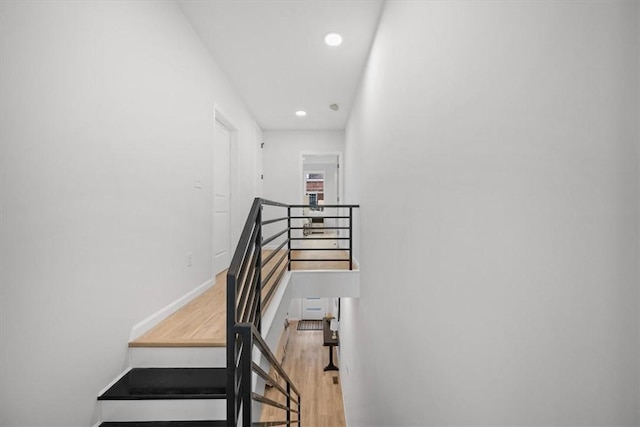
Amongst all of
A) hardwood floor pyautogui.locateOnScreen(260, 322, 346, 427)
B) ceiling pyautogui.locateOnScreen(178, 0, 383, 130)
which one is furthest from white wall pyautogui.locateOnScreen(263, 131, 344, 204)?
hardwood floor pyautogui.locateOnScreen(260, 322, 346, 427)

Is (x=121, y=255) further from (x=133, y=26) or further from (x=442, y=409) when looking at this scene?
(x=442, y=409)

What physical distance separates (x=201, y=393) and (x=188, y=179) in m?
1.66

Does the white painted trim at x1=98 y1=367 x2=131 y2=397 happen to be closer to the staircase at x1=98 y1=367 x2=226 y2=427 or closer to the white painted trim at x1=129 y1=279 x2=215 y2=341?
the staircase at x1=98 y1=367 x2=226 y2=427

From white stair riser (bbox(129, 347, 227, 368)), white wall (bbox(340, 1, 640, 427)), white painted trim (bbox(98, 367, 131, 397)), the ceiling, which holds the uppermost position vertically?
the ceiling

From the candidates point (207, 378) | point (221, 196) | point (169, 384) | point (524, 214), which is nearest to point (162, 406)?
point (169, 384)

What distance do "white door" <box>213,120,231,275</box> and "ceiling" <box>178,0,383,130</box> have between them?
2.38ft

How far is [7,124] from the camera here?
1.13 m

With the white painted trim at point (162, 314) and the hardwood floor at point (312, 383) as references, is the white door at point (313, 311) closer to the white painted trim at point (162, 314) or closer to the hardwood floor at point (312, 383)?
the hardwood floor at point (312, 383)

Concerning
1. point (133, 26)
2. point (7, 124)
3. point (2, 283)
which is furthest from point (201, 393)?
point (133, 26)

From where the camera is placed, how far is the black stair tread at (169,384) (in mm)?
1586

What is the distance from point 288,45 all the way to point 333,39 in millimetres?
436

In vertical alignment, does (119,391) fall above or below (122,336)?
below

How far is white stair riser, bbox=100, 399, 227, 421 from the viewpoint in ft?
5.16

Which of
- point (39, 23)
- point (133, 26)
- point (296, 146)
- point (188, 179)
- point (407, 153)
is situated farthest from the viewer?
point (296, 146)
